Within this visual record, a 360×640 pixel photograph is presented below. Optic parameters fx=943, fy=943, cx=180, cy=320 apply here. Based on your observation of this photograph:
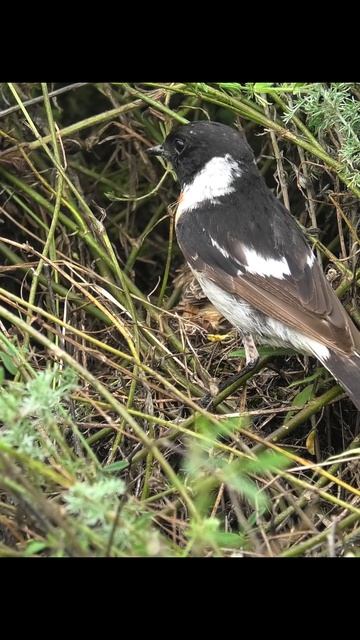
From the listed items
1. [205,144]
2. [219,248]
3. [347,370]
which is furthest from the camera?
[205,144]

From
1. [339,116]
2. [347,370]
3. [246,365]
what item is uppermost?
[339,116]

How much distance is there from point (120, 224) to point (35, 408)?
2.67 metres

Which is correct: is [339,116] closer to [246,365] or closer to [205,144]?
[205,144]

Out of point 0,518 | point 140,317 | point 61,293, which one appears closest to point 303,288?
point 140,317

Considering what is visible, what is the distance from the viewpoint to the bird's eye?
4375 mm

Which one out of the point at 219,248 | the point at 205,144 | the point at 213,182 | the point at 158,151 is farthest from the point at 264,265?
the point at 158,151

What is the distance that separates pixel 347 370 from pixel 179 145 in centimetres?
142

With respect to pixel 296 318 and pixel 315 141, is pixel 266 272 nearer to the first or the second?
pixel 296 318

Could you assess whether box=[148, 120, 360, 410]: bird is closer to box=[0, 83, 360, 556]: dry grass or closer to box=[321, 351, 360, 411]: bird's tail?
box=[321, 351, 360, 411]: bird's tail

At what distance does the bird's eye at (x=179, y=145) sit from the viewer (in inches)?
172

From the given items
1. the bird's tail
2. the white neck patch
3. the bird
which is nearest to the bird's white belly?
the bird

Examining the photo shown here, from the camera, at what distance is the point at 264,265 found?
3990mm

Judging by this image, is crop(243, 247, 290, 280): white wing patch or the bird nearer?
the bird

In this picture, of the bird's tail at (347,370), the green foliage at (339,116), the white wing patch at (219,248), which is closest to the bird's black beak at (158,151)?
the white wing patch at (219,248)
